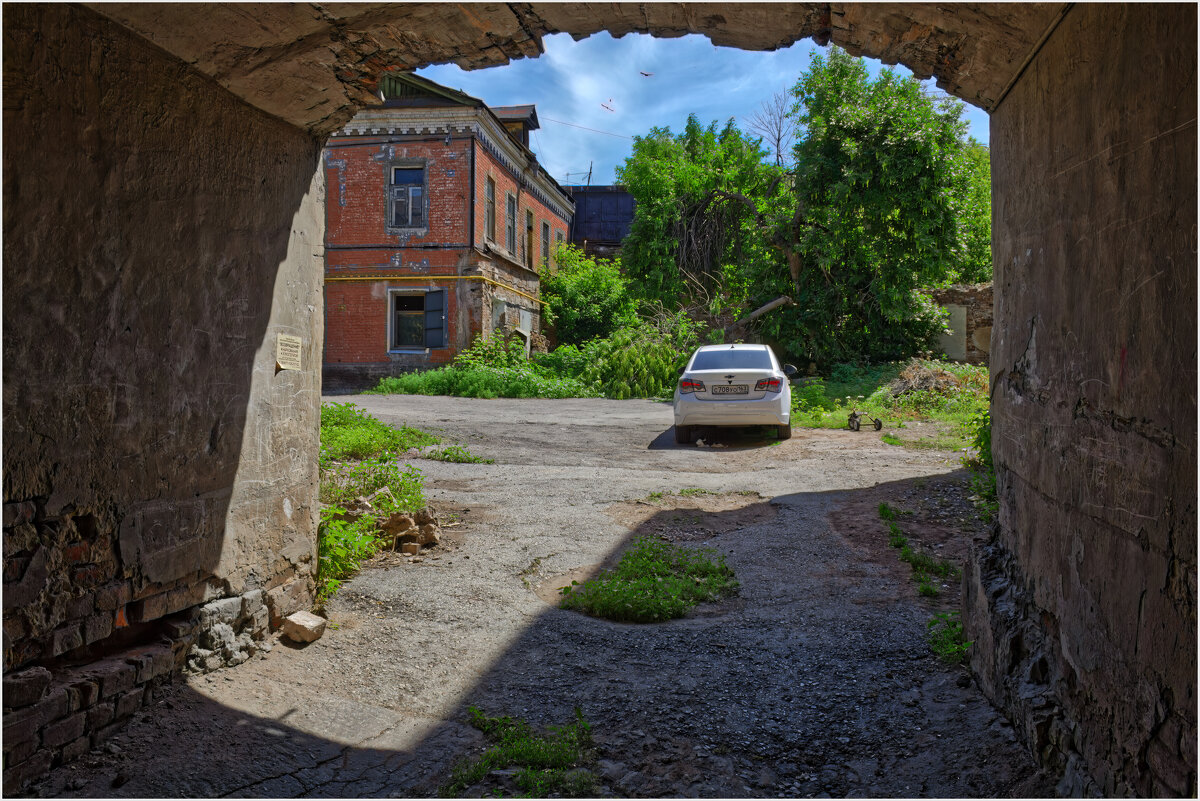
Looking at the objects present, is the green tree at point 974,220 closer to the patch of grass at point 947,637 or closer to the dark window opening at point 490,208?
the patch of grass at point 947,637

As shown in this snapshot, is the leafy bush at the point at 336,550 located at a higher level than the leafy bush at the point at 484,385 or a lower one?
lower

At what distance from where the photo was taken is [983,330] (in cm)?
2072

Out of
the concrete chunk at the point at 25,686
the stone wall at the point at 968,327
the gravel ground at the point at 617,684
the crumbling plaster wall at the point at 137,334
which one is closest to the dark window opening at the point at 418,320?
the stone wall at the point at 968,327

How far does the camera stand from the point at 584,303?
28.0 meters

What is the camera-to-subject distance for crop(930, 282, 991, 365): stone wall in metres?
20.8

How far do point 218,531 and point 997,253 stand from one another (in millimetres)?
4039

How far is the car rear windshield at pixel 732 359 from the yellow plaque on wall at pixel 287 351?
8.10 m

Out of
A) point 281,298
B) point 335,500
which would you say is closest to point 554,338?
point 335,500

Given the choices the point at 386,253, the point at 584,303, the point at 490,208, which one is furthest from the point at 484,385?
the point at 584,303

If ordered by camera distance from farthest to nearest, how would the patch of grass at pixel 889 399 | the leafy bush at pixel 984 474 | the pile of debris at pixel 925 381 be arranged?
1. the pile of debris at pixel 925 381
2. the patch of grass at pixel 889 399
3. the leafy bush at pixel 984 474

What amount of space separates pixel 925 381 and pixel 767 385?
6.82 meters

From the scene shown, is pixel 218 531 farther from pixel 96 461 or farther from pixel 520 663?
pixel 520 663

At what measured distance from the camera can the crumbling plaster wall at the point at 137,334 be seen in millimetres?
2768

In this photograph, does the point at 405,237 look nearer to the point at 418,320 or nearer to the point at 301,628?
the point at 418,320
